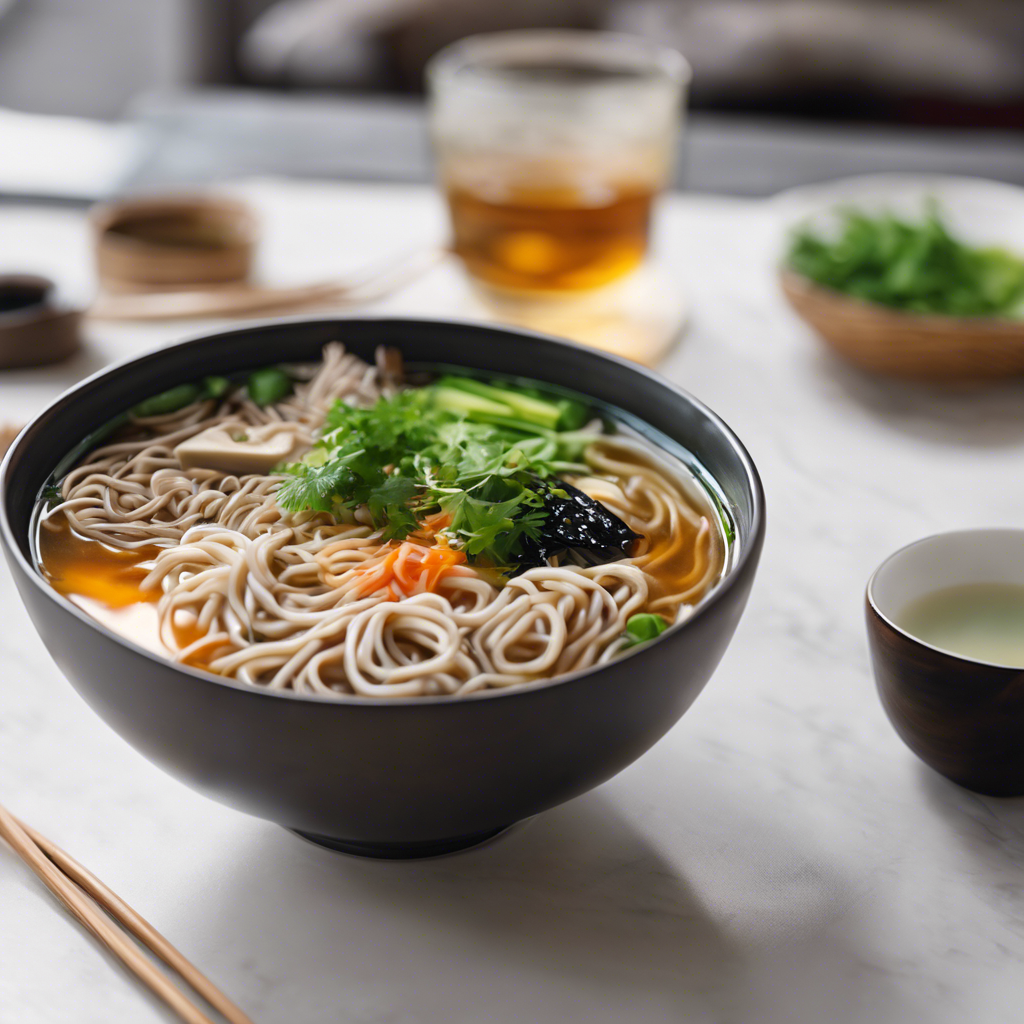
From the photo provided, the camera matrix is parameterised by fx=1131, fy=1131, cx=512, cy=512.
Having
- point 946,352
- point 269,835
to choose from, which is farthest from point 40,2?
point 269,835

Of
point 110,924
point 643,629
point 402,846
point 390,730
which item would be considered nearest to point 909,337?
point 643,629

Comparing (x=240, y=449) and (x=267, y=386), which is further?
(x=267, y=386)

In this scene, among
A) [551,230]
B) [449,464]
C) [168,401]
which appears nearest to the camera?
[449,464]

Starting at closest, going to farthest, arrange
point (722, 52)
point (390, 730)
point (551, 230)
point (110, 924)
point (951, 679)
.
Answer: point (390, 730) → point (110, 924) → point (951, 679) → point (551, 230) → point (722, 52)

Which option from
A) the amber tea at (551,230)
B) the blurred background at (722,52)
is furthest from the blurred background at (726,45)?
the amber tea at (551,230)

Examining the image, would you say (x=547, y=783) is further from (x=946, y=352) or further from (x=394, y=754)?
(x=946, y=352)

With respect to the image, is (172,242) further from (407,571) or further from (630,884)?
(630,884)

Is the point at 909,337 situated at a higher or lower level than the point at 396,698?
lower

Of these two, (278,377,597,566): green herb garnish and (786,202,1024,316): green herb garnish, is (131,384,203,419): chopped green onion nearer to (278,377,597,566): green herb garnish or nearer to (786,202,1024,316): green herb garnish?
(278,377,597,566): green herb garnish
